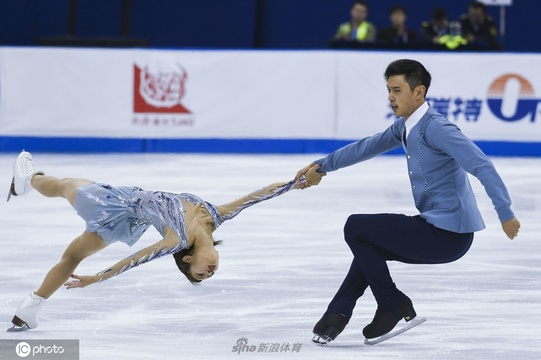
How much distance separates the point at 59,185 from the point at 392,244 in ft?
5.30

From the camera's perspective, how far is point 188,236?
4172 mm

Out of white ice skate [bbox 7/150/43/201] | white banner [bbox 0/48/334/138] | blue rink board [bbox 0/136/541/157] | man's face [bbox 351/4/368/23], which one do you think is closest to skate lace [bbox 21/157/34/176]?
white ice skate [bbox 7/150/43/201]

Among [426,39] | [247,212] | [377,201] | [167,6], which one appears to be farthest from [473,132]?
[167,6]

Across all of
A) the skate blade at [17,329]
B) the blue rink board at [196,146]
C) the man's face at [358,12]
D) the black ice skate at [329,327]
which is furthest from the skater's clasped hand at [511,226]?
the man's face at [358,12]

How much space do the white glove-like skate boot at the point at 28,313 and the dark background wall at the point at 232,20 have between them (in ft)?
38.9

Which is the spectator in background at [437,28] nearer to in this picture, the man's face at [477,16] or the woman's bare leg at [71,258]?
the man's face at [477,16]

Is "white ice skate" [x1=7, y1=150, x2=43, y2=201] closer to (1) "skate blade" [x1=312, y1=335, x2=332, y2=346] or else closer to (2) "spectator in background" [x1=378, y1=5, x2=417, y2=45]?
(1) "skate blade" [x1=312, y1=335, x2=332, y2=346]

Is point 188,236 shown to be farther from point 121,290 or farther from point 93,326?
point 121,290

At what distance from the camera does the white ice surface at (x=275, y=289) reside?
14.2ft

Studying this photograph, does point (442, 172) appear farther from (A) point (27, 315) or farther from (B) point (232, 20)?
(B) point (232, 20)

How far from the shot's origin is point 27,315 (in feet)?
14.8

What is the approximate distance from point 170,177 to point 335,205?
2026 mm

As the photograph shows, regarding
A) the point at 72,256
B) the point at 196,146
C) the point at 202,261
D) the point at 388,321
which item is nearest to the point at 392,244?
the point at 388,321

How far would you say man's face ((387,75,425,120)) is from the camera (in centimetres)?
416
